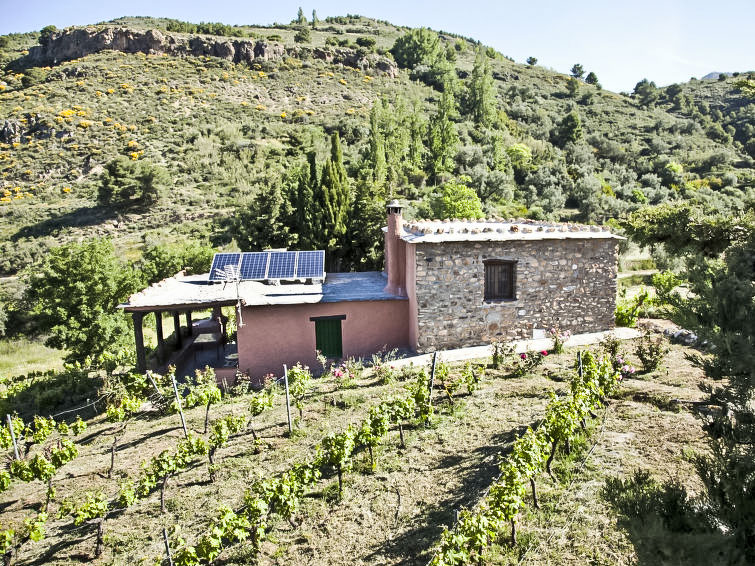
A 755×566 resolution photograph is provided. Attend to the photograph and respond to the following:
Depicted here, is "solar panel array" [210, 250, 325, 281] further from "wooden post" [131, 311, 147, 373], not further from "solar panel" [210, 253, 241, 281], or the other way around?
"wooden post" [131, 311, 147, 373]

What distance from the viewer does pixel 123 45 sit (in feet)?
204

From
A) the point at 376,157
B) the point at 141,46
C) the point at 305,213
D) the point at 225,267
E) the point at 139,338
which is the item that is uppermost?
the point at 141,46

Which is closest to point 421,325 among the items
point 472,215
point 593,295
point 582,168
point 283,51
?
point 593,295

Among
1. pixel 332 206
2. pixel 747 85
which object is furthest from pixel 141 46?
pixel 747 85

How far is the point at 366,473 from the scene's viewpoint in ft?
27.7

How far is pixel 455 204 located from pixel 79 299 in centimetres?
1826

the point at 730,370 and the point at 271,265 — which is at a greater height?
the point at 730,370

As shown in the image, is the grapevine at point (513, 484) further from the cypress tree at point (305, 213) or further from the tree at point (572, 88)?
the tree at point (572, 88)

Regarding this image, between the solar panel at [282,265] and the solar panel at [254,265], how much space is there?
0.21 m

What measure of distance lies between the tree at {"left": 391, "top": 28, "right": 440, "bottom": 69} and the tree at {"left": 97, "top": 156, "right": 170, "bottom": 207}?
53840 millimetres

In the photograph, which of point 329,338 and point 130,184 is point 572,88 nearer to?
point 130,184

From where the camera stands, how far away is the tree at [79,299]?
16469mm

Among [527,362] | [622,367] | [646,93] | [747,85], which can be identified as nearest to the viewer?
[747,85]

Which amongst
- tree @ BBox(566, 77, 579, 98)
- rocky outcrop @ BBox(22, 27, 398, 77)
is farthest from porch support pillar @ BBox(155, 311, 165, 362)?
tree @ BBox(566, 77, 579, 98)
